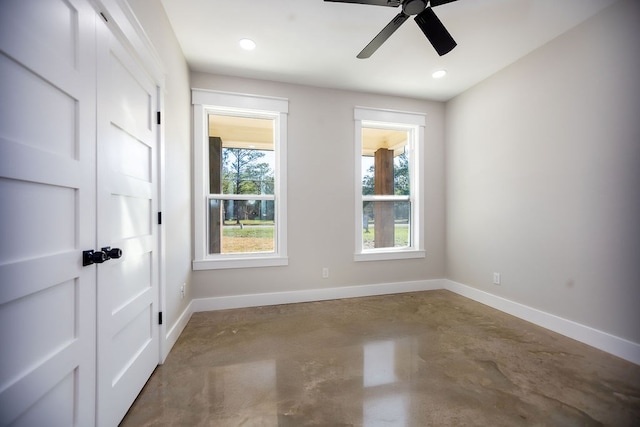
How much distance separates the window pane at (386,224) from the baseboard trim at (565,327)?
111 cm

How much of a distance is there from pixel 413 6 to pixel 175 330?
3205mm

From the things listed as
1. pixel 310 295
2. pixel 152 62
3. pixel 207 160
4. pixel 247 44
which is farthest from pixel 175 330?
pixel 247 44

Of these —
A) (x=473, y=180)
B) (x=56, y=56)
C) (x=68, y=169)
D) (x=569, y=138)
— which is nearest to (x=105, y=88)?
(x=56, y=56)

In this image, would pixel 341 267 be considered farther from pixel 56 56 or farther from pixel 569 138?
pixel 56 56

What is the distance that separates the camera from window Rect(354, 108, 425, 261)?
3580 millimetres

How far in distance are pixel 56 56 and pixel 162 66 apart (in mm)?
1151

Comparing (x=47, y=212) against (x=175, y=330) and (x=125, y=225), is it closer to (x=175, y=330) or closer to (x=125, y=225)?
(x=125, y=225)

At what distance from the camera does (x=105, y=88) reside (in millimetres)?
1299

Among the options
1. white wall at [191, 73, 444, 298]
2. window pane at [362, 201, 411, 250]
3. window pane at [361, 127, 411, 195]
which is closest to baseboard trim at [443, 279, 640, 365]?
window pane at [362, 201, 411, 250]

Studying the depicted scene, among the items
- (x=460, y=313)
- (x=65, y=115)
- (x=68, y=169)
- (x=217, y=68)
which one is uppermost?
(x=217, y=68)

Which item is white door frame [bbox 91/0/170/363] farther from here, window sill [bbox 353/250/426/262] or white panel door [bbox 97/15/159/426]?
window sill [bbox 353/250/426/262]

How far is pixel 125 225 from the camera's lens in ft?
4.97

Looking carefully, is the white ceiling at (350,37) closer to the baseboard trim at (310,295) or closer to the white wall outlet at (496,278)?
the white wall outlet at (496,278)

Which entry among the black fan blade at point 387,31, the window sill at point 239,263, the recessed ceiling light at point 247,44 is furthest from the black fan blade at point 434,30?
the window sill at point 239,263
